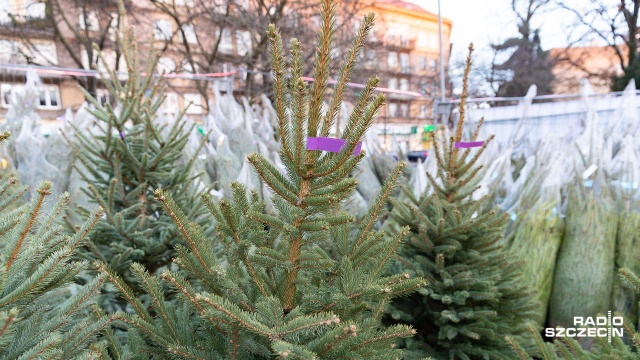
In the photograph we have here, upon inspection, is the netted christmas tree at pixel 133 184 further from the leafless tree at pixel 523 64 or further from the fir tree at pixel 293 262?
the leafless tree at pixel 523 64

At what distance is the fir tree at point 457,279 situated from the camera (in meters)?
2.58

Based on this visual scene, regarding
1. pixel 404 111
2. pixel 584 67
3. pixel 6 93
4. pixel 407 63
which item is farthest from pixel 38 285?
pixel 584 67

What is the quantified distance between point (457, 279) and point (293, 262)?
5.29 feet

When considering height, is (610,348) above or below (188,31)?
below

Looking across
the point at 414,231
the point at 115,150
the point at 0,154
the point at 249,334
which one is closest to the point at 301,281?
the point at 249,334

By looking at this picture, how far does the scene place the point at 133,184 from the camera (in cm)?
284

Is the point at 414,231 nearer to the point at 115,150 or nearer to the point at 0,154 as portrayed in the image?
the point at 115,150

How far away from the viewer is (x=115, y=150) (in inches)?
105

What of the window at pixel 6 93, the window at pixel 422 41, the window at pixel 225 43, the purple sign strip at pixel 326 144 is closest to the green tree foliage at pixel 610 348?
the purple sign strip at pixel 326 144

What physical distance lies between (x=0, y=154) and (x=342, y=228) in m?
5.15

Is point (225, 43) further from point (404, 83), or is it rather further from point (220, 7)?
point (404, 83)

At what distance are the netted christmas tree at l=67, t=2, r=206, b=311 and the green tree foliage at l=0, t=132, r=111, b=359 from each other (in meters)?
1.19

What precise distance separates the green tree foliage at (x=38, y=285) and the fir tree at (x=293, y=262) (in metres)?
0.13

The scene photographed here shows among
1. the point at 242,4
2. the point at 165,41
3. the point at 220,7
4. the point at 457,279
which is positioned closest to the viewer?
the point at 457,279
